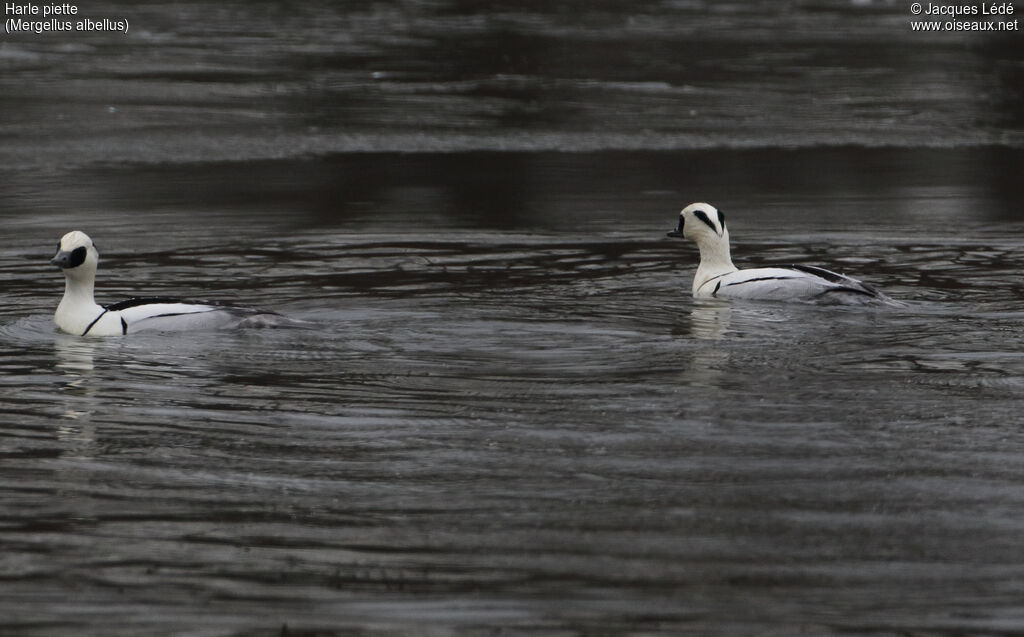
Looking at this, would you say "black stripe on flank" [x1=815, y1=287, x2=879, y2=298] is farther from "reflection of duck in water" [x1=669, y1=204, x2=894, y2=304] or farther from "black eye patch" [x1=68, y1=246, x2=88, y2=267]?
"black eye patch" [x1=68, y1=246, x2=88, y2=267]

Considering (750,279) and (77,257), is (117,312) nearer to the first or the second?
(77,257)

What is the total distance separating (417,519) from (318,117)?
15543mm

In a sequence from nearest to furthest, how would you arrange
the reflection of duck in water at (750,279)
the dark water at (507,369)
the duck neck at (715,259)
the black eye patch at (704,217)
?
the dark water at (507,369), the reflection of duck in water at (750,279), the duck neck at (715,259), the black eye patch at (704,217)

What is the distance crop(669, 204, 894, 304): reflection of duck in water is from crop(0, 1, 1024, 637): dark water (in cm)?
17

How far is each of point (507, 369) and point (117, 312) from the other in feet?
9.60

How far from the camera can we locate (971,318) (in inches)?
441

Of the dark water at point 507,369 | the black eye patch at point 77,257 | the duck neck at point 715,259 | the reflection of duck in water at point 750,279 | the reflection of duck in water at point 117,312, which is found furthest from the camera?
the duck neck at point 715,259

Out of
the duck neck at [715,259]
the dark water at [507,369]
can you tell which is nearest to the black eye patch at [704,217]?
the duck neck at [715,259]

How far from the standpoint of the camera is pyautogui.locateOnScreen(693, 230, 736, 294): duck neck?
1309 centimetres

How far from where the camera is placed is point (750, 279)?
12.6 meters

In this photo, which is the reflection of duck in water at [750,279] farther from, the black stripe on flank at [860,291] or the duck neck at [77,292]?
the duck neck at [77,292]

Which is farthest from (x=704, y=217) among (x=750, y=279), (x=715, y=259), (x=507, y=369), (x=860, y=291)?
(x=507, y=369)

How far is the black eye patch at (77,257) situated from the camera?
36.8 ft

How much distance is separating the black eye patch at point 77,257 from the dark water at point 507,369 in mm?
535
